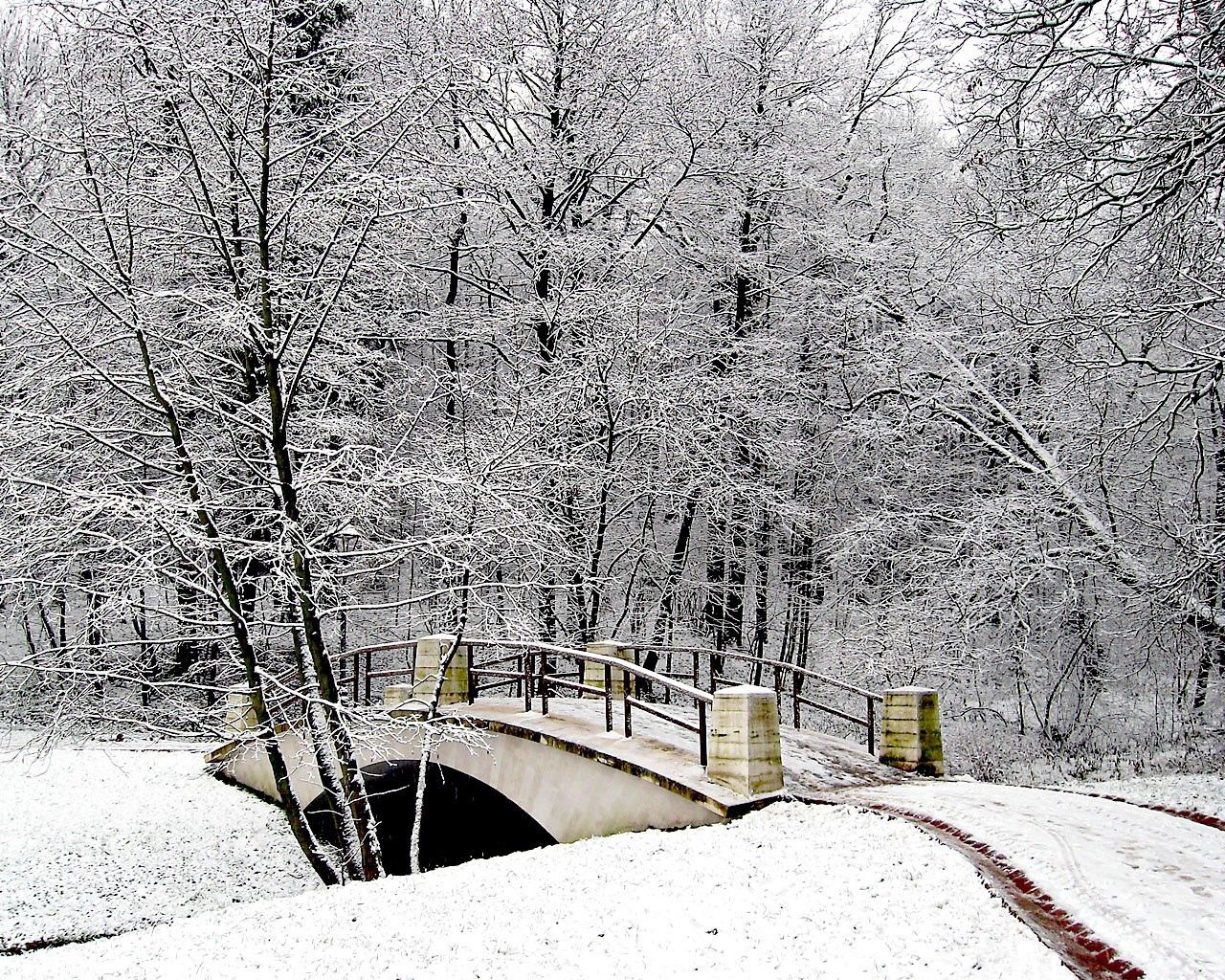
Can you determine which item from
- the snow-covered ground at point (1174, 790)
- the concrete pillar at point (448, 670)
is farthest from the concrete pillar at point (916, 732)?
the concrete pillar at point (448, 670)

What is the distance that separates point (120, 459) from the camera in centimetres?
986

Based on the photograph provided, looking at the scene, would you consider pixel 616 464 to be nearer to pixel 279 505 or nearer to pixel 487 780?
pixel 487 780

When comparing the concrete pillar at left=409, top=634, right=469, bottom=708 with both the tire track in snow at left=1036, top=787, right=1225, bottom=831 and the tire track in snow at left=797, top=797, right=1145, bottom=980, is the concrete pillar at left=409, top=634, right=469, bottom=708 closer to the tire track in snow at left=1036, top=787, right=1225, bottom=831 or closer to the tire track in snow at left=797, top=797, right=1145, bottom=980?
the tire track in snow at left=797, top=797, right=1145, bottom=980

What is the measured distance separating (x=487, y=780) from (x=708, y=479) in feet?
25.8

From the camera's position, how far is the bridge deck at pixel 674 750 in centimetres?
921

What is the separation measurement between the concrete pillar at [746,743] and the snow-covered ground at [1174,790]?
4.09 m

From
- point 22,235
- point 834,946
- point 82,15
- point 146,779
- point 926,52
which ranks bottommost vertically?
point 146,779

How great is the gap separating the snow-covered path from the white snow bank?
58 centimetres

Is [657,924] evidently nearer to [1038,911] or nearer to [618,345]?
[1038,911]

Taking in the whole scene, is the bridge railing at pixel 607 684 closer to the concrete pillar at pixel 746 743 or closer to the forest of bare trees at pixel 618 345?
the concrete pillar at pixel 746 743

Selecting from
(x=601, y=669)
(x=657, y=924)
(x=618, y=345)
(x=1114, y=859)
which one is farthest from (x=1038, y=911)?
(x=618, y=345)

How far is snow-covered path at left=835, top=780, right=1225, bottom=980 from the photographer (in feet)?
17.1

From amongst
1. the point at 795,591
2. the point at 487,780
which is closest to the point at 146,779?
the point at 487,780

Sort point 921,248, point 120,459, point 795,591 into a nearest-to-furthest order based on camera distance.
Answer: point 120,459
point 921,248
point 795,591
